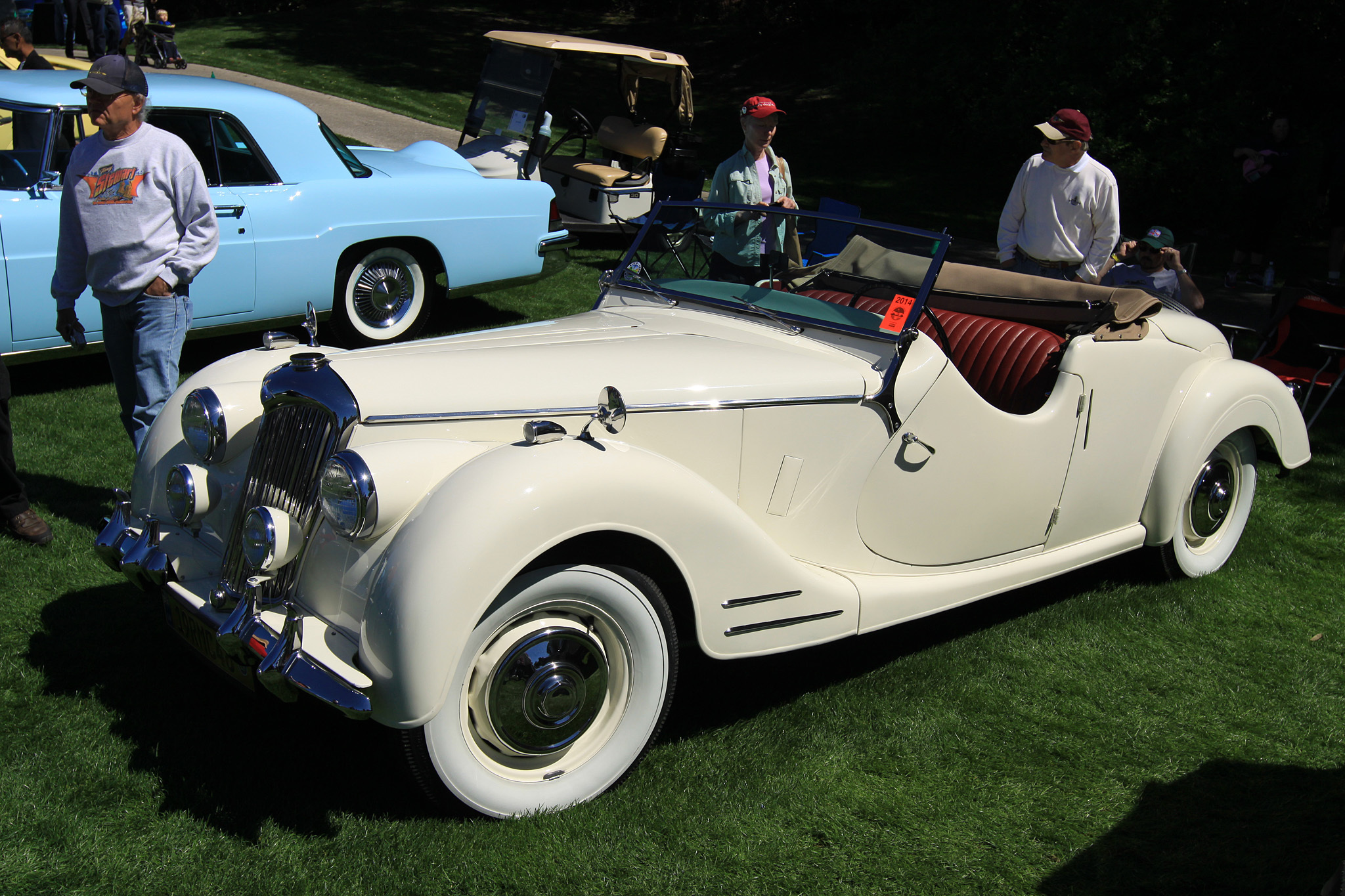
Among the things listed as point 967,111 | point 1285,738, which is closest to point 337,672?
point 1285,738

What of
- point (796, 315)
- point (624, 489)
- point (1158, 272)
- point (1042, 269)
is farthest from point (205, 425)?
point (1158, 272)

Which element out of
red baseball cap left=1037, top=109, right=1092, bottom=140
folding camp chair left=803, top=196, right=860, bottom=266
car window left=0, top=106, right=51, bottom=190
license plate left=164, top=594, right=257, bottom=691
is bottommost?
license plate left=164, top=594, right=257, bottom=691

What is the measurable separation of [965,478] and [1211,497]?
5.46ft

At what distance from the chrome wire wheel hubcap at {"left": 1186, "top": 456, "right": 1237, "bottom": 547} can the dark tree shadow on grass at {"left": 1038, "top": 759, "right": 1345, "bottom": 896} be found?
144cm

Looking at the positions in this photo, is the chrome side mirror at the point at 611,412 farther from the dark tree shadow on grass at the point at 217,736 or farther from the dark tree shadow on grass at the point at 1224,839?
the dark tree shadow on grass at the point at 1224,839

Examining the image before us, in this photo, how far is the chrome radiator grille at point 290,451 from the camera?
2.71 meters

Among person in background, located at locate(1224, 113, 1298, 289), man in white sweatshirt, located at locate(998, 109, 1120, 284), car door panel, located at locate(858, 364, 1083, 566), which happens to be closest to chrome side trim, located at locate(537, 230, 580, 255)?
man in white sweatshirt, located at locate(998, 109, 1120, 284)

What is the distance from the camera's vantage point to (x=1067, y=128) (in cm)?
537

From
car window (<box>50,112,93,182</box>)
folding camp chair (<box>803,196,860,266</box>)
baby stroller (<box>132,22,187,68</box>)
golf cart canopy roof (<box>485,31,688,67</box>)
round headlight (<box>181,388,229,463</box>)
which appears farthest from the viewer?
baby stroller (<box>132,22,187,68</box>)

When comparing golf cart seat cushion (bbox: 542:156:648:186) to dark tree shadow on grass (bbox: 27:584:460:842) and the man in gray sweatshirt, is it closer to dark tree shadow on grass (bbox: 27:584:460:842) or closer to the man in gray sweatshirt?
the man in gray sweatshirt

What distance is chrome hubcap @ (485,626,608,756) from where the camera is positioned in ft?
8.68

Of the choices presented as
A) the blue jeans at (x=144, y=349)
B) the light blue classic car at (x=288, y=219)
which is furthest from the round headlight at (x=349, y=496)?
the light blue classic car at (x=288, y=219)

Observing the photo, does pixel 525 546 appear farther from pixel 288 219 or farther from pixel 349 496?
pixel 288 219

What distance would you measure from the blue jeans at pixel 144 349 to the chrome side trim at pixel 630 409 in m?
1.80
